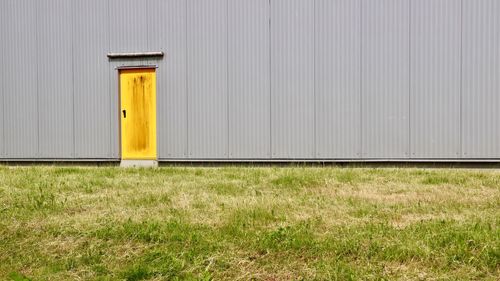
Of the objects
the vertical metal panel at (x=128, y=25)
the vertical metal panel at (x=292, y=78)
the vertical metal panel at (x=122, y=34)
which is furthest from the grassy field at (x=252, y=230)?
the vertical metal panel at (x=128, y=25)

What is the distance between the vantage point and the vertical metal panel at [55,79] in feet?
34.3

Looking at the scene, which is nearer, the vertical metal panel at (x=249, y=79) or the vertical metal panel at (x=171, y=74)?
the vertical metal panel at (x=249, y=79)

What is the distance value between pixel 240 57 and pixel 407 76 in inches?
119

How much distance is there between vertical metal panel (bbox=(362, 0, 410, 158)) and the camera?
9.28 meters

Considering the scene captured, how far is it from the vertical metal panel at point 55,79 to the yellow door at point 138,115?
1103mm

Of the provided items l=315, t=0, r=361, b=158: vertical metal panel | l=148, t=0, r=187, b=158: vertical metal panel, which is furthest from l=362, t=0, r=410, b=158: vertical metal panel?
l=148, t=0, r=187, b=158: vertical metal panel

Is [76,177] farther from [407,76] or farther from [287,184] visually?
[407,76]

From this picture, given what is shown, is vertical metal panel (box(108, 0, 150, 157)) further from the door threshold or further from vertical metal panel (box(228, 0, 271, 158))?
vertical metal panel (box(228, 0, 271, 158))

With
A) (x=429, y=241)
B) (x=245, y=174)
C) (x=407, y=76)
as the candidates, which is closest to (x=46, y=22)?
(x=245, y=174)

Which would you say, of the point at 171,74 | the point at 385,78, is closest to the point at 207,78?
the point at 171,74

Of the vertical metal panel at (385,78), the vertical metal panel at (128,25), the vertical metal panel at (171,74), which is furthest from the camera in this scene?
the vertical metal panel at (128,25)

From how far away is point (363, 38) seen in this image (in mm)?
9398

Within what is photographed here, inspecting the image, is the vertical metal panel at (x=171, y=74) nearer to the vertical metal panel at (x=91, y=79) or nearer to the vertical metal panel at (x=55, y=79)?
the vertical metal panel at (x=91, y=79)

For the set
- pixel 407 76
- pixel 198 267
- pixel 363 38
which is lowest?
pixel 198 267
